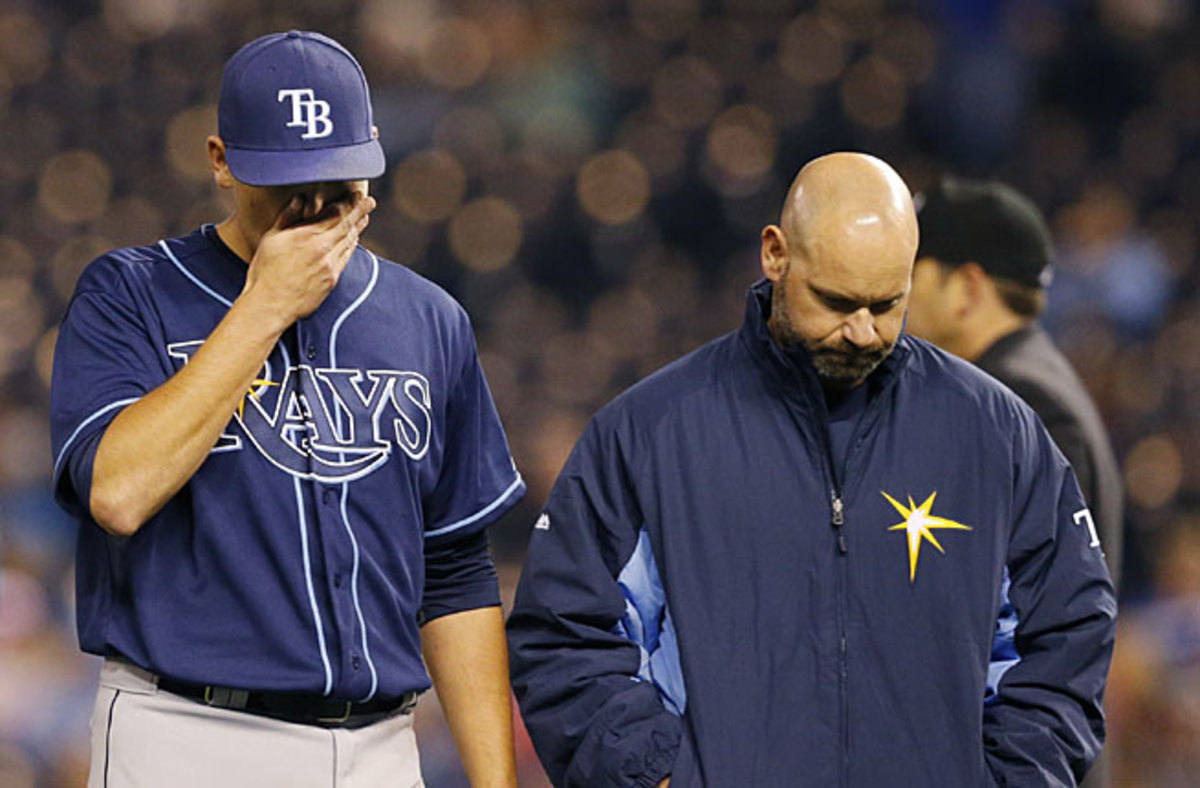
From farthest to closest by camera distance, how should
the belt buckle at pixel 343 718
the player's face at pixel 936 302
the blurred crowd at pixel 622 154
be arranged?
the blurred crowd at pixel 622 154 → the player's face at pixel 936 302 → the belt buckle at pixel 343 718

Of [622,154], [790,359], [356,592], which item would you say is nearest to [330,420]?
[356,592]

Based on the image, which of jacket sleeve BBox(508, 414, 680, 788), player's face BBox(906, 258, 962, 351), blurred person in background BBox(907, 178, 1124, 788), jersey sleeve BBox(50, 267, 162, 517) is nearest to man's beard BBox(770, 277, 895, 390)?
jacket sleeve BBox(508, 414, 680, 788)

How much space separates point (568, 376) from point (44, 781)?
2.94 metres

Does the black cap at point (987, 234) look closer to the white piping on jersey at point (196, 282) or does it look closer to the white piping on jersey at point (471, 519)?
the white piping on jersey at point (471, 519)

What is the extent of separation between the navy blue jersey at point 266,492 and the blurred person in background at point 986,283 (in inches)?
60.8

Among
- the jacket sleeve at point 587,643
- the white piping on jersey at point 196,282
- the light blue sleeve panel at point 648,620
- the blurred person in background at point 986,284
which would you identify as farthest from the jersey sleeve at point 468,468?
the blurred person in background at point 986,284

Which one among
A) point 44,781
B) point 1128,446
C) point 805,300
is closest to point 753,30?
point 1128,446

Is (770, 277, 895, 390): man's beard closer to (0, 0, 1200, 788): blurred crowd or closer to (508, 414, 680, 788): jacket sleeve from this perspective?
(508, 414, 680, 788): jacket sleeve

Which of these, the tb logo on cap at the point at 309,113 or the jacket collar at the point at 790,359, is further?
the jacket collar at the point at 790,359

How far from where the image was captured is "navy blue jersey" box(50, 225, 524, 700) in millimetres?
2383

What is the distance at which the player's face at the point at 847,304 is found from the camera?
250cm

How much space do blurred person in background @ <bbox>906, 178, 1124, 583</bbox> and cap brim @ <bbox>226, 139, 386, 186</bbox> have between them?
1679mm

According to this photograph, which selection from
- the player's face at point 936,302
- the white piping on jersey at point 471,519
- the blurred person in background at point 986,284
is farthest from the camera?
the player's face at point 936,302

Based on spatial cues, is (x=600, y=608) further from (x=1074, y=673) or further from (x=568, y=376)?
(x=568, y=376)
